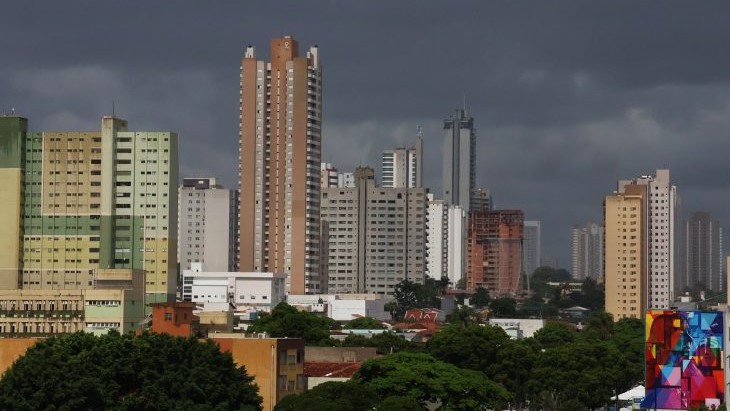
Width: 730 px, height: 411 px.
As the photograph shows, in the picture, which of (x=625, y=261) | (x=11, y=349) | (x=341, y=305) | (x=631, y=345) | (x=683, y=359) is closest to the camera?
(x=11, y=349)

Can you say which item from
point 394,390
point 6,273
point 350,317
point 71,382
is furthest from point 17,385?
point 350,317

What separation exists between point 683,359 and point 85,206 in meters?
58.5

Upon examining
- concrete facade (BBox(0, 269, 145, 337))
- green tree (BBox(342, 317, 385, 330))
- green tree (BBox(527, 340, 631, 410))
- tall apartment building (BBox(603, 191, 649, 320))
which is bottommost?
green tree (BBox(527, 340, 631, 410))

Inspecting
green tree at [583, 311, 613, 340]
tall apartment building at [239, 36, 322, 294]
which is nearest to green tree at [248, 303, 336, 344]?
green tree at [583, 311, 613, 340]

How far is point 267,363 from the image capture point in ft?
224

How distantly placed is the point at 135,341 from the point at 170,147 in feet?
204

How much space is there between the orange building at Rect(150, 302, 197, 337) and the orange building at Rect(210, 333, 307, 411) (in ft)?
36.8

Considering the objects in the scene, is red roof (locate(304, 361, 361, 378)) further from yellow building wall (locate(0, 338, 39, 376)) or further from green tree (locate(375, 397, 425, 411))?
yellow building wall (locate(0, 338, 39, 376))

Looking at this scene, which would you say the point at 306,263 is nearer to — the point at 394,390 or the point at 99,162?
the point at 99,162

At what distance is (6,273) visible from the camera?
122m

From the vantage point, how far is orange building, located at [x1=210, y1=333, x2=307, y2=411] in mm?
67938

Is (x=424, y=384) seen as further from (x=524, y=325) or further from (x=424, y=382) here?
(x=524, y=325)

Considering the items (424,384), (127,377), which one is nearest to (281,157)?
(424,384)

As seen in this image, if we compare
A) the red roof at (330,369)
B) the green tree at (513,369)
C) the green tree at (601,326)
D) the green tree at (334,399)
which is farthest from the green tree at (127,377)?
the green tree at (601,326)
